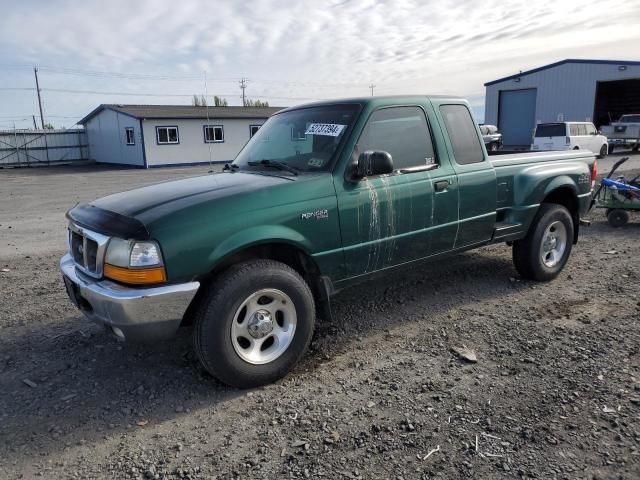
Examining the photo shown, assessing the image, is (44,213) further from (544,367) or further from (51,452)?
(544,367)

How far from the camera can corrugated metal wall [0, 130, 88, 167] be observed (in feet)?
114

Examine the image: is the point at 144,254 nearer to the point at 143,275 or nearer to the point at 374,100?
the point at 143,275

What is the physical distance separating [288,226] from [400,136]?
1438 mm

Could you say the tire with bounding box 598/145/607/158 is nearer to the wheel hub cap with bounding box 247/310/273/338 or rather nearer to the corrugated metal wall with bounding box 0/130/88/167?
the wheel hub cap with bounding box 247/310/273/338

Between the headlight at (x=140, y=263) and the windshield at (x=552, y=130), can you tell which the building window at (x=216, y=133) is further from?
the headlight at (x=140, y=263)

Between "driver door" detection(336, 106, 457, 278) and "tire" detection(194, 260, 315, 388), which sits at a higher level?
"driver door" detection(336, 106, 457, 278)

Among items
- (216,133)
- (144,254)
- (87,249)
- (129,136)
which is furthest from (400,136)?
(129,136)

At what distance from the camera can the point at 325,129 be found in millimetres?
4199

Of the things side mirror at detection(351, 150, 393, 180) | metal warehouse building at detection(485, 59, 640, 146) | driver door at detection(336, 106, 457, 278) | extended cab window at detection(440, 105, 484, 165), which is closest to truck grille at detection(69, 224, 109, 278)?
driver door at detection(336, 106, 457, 278)

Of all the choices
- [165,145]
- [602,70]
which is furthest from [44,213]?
[602,70]

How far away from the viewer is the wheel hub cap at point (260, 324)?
140 inches

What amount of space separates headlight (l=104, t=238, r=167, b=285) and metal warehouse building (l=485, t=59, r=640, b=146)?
34262 mm

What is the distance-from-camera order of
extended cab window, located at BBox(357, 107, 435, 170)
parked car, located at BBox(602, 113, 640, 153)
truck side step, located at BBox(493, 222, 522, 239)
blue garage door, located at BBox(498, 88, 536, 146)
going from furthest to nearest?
blue garage door, located at BBox(498, 88, 536, 146) → parked car, located at BBox(602, 113, 640, 153) → truck side step, located at BBox(493, 222, 522, 239) → extended cab window, located at BBox(357, 107, 435, 170)

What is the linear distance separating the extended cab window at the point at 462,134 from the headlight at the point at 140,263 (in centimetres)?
289
